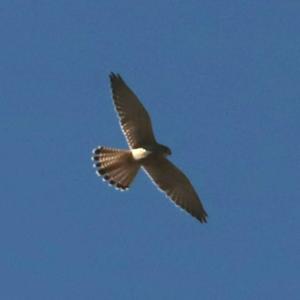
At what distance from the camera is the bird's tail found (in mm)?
22609

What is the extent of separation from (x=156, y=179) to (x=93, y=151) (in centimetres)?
110

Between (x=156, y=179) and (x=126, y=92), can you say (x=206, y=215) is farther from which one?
(x=126, y=92)

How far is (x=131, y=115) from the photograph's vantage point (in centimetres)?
Result: 2252

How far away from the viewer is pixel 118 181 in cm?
2264

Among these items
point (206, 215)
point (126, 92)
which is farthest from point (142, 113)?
point (206, 215)

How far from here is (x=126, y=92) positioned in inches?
881

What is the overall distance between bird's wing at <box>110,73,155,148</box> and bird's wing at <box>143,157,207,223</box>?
1.33 ft

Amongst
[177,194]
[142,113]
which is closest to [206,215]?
[177,194]

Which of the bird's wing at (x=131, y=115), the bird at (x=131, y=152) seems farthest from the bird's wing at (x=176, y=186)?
the bird's wing at (x=131, y=115)

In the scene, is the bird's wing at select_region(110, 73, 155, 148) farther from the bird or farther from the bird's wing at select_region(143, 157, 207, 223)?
the bird's wing at select_region(143, 157, 207, 223)

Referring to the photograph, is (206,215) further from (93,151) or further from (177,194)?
(93,151)

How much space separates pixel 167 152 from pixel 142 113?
2.38 feet

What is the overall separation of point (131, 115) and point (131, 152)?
58 centimetres

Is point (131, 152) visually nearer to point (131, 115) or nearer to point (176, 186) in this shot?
point (131, 115)
